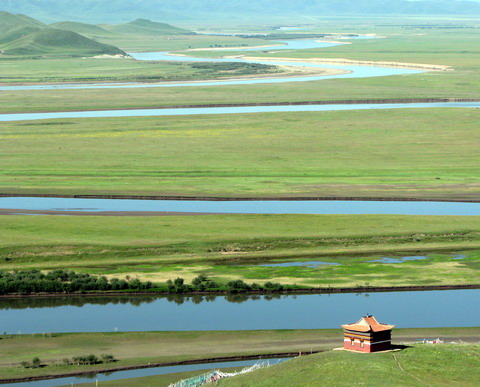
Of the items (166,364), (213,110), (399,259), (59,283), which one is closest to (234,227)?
(399,259)

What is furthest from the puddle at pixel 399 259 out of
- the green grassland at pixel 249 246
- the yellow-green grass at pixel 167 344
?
the yellow-green grass at pixel 167 344

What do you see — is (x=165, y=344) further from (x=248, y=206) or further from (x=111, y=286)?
(x=248, y=206)

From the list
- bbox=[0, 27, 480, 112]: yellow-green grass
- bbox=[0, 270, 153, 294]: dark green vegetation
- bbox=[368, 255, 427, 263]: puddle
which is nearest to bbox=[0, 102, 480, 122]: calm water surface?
bbox=[0, 27, 480, 112]: yellow-green grass

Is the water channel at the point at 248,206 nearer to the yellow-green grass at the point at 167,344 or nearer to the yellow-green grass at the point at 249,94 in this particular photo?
the yellow-green grass at the point at 167,344

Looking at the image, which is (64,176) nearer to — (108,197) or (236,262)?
(108,197)

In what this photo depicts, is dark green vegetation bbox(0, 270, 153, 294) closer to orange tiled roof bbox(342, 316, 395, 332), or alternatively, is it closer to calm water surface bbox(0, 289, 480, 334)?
calm water surface bbox(0, 289, 480, 334)

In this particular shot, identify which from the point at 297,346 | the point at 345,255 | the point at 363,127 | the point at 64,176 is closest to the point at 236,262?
the point at 345,255
